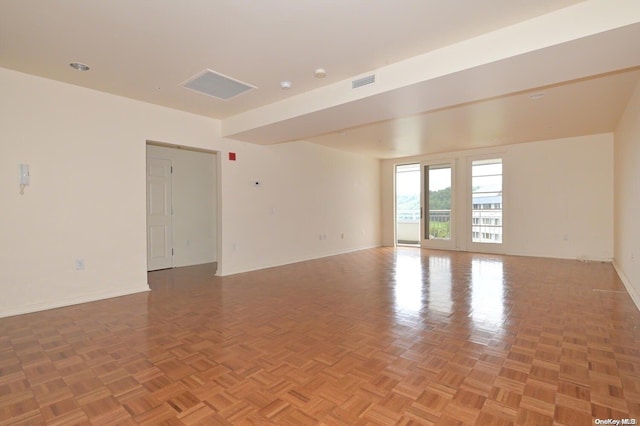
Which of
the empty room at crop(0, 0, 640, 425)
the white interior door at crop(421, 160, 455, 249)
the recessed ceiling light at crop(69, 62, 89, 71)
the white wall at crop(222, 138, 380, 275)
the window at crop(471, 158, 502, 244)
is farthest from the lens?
the white interior door at crop(421, 160, 455, 249)

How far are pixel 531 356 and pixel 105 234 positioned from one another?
15.2 ft

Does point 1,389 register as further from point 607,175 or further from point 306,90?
point 607,175

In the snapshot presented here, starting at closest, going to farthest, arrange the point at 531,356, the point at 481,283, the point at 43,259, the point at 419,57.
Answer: the point at 531,356 → the point at 419,57 → the point at 43,259 → the point at 481,283

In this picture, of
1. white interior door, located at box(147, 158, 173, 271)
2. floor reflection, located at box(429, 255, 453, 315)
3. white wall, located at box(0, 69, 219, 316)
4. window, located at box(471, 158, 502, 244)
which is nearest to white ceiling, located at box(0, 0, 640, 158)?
white wall, located at box(0, 69, 219, 316)

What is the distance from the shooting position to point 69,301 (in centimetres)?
378

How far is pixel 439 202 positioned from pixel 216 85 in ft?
21.3

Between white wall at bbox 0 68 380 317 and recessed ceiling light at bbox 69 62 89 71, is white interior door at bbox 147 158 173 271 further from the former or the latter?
recessed ceiling light at bbox 69 62 89 71

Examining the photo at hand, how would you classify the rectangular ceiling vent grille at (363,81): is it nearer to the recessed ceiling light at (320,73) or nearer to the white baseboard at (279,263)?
the recessed ceiling light at (320,73)

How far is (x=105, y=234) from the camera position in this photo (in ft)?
13.5

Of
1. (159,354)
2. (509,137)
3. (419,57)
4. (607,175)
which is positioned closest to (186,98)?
(419,57)

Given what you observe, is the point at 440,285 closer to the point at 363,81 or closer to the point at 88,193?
the point at 363,81

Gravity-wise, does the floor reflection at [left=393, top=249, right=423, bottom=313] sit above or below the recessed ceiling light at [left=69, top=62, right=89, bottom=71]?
below

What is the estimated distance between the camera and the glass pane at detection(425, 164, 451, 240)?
8.34 meters

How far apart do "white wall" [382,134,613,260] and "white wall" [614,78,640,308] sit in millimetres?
1246
